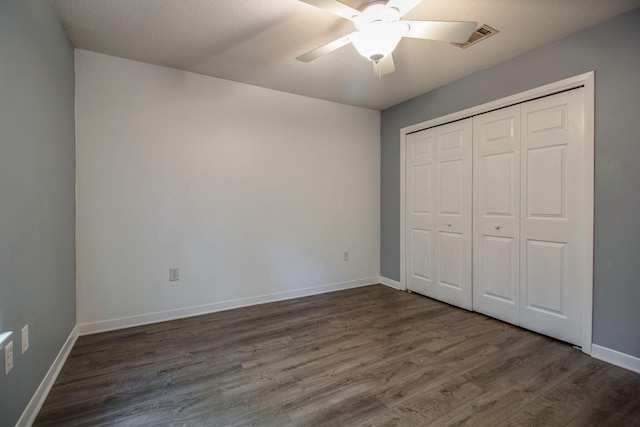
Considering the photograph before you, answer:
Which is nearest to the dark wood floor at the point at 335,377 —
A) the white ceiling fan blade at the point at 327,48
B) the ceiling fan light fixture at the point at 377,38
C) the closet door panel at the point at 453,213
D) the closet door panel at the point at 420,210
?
the closet door panel at the point at 453,213

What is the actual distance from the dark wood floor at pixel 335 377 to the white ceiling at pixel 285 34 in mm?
2266

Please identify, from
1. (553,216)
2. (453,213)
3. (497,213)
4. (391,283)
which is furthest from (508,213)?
(391,283)

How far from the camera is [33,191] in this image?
159 cm

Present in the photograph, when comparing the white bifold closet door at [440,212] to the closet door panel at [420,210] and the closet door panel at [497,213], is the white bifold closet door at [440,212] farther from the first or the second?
the closet door panel at [497,213]

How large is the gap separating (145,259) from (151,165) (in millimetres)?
878

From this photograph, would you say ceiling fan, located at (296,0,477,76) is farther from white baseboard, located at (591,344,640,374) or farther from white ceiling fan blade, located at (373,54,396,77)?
white baseboard, located at (591,344,640,374)

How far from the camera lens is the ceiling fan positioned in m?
1.53

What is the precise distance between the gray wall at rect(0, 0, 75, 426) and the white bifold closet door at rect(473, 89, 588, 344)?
3422 mm

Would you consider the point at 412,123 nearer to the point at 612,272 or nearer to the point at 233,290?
the point at 612,272

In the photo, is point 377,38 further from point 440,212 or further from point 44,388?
point 44,388

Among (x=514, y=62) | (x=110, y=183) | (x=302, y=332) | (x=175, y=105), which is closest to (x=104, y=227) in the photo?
(x=110, y=183)

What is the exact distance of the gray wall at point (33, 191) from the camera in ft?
4.32

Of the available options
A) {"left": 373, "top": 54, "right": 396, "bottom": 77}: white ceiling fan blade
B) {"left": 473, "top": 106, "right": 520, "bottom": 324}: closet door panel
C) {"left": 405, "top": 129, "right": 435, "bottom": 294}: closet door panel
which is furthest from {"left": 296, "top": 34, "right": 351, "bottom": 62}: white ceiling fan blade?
{"left": 405, "top": 129, "right": 435, "bottom": 294}: closet door panel

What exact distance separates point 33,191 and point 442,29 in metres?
2.43
